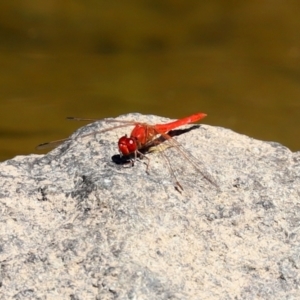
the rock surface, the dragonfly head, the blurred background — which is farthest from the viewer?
the blurred background

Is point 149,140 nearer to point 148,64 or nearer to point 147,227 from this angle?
point 147,227

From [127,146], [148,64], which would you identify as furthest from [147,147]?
[148,64]

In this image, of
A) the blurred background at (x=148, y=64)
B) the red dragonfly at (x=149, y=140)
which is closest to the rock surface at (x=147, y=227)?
the red dragonfly at (x=149, y=140)

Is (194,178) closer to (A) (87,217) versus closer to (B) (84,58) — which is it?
(A) (87,217)

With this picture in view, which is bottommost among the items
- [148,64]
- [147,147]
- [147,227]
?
[147,227]

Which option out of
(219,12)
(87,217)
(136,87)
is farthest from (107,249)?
(219,12)

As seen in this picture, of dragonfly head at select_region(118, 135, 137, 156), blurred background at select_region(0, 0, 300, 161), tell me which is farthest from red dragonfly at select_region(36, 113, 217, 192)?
blurred background at select_region(0, 0, 300, 161)

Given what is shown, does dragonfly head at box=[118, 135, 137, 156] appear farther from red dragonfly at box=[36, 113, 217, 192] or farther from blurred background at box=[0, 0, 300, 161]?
blurred background at box=[0, 0, 300, 161]
